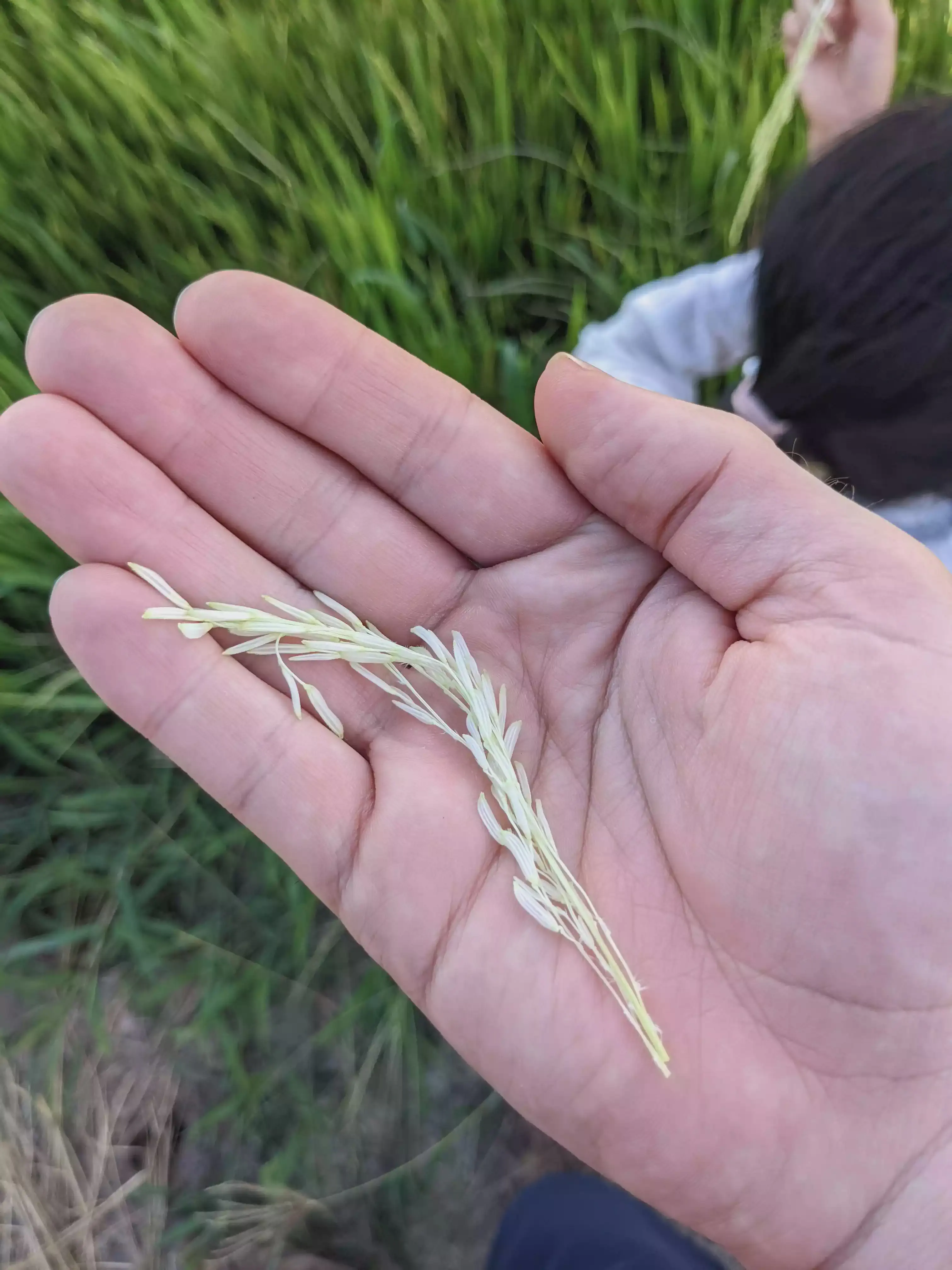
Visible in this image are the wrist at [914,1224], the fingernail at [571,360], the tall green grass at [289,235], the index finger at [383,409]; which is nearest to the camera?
the wrist at [914,1224]

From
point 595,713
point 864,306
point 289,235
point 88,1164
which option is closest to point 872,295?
point 864,306

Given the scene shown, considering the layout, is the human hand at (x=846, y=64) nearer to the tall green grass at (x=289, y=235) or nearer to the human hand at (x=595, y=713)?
the tall green grass at (x=289, y=235)

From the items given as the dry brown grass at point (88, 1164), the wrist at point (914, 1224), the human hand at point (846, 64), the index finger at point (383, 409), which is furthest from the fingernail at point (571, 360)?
the dry brown grass at point (88, 1164)

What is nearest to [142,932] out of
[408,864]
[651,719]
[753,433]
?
[408,864]

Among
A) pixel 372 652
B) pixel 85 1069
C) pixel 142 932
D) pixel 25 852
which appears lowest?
pixel 85 1069

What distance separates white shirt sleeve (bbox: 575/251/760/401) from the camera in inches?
53.7

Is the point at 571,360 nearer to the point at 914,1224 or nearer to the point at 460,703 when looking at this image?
the point at 460,703

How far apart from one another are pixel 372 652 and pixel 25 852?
69 cm

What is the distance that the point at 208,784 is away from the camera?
1.07 metres

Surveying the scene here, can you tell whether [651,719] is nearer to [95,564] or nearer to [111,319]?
[95,564]

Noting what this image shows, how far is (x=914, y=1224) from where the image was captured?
2.94 feet

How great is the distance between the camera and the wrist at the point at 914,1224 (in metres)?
0.89

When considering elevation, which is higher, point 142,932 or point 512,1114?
point 142,932

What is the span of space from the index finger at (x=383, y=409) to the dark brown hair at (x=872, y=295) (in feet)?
1.11
